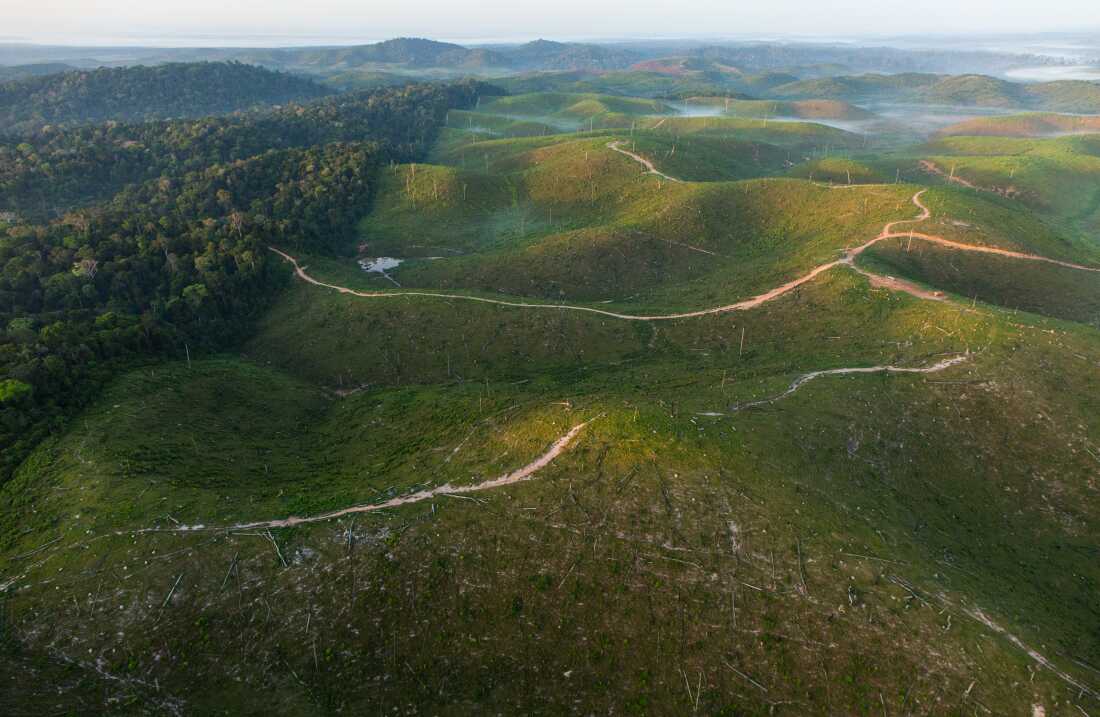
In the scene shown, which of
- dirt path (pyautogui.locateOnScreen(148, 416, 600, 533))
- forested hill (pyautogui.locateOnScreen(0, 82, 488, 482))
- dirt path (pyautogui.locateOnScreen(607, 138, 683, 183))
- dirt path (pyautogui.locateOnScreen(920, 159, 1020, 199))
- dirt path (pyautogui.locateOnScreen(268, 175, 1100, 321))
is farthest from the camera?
dirt path (pyautogui.locateOnScreen(920, 159, 1020, 199))

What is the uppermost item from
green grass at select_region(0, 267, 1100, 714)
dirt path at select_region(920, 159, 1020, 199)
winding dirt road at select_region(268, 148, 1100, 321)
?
dirt path at select_region(920, 159, 1020, 199)

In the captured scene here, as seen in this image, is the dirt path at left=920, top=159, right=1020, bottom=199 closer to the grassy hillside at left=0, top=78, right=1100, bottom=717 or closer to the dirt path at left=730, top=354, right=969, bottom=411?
the grassy hillside at left=0, top=78, right=1100, bottom=717

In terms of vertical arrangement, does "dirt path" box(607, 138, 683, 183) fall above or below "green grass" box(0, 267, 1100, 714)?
above

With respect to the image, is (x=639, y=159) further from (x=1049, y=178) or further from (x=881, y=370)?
(x=1049, y=178)

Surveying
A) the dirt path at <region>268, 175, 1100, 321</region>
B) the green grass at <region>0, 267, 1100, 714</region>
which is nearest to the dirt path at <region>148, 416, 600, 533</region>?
the green grass at <region>0, 267, 1100, 714</region>

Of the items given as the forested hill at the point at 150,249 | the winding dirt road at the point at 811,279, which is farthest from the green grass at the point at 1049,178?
the forested hill at the point at 150,249

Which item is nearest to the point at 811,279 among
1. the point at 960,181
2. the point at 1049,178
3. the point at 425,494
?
the point at 425,494

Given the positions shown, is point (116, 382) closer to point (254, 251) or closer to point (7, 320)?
point (7, 320)

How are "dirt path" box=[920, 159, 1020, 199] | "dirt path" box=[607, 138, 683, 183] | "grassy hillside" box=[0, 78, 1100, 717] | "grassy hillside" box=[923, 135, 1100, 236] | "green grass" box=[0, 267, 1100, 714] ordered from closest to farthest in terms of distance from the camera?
"grassy hillside" box=[0, 78, 1100, 717] → "green grass" box=[0, 267, 1100, 714] → "grassy hillside" box=[923, 135, 1100, 236] → "dirt path" box=[607, 138, 683, 183] → "dirt path" box=[920, 159, 1020, 199]
